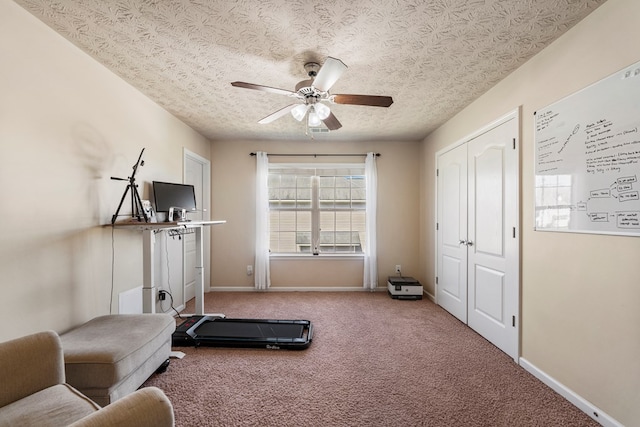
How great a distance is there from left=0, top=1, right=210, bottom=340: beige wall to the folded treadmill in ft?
2.48

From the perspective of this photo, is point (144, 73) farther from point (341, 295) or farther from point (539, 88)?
point (341, 295)

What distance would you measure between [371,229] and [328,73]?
2.98 meters

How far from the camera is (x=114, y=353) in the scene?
160cm

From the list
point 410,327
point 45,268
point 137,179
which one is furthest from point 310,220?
point 45,268

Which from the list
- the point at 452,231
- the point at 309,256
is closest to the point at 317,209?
the point at 309,256

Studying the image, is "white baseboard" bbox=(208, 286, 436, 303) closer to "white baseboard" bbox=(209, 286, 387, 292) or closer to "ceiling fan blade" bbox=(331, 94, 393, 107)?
"white baseboard" bbox=(209, 286, 387, 292)

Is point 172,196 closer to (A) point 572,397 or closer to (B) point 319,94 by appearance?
(B) point 319,94

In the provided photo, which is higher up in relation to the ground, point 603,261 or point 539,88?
point 539,88

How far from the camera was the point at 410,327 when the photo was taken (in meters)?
3.09

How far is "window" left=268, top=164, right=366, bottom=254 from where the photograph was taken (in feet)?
15.2

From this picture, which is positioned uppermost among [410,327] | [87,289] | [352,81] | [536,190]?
[352,81]

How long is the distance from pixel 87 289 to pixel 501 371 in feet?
11.2

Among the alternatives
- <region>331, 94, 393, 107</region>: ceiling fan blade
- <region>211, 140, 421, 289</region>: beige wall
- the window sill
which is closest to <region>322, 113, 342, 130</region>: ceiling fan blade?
<region>331, 94, 393, 107</region>: ceiling fan blade

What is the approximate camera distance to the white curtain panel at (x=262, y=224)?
440 centimetres
